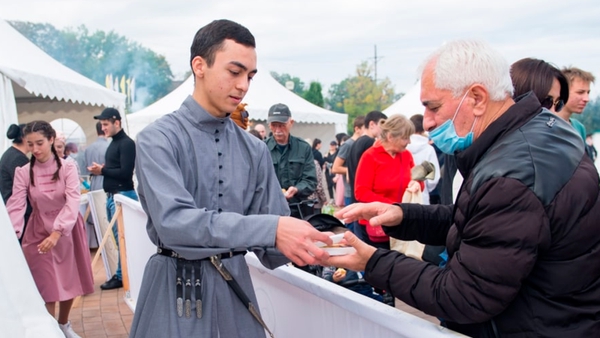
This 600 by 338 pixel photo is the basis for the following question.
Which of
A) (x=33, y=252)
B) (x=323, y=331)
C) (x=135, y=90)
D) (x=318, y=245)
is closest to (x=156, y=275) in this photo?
(x=318, y=245)

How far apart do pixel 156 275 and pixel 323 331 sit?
0.73 m

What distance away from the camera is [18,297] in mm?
1637

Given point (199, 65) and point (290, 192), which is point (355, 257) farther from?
point (290, 192)

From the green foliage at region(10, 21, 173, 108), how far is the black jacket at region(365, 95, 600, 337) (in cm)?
8478

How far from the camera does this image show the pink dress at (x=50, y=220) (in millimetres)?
4848

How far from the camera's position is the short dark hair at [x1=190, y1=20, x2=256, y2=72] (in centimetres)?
193

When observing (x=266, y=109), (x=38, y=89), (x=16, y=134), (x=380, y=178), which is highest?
(x=38, y=89)

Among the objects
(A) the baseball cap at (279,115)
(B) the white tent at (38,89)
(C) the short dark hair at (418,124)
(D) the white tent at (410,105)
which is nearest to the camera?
(A) the baseball cap at (279,115)

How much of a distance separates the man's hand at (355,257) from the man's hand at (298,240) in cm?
10

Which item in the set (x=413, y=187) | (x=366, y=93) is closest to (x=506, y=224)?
(x=413, y=187)

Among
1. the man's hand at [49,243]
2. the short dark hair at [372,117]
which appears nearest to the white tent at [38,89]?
the man's hand at [49,243]

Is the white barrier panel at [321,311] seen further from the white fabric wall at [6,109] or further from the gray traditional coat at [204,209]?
the white fabric wall at [6,109]

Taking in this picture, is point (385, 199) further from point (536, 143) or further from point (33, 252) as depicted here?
point (536, 143)

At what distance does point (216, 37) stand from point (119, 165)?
543 cm
